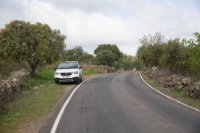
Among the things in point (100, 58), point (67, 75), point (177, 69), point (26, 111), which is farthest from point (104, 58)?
point (26, 111)

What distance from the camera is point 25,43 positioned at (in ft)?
113

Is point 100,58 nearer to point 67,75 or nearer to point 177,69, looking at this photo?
point 177,69

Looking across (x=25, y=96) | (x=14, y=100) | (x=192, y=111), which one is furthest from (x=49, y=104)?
(x=192, y=111)

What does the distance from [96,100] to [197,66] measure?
1446 centimetres

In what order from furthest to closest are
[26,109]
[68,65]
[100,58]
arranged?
[100,58]
[68,65]
[26,109]

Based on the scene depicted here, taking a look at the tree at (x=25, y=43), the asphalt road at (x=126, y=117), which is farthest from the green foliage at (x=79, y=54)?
the asphalt road at (x=126, y=117)

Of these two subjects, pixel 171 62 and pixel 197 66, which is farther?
pixel 171 62

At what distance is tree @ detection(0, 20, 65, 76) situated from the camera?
1346 inches

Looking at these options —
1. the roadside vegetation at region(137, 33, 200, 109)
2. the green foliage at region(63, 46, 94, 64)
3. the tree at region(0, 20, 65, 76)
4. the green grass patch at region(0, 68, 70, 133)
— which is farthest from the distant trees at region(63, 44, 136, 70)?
the green grass patch at region(0, 68, 70, 133)

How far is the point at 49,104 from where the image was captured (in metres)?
19.6

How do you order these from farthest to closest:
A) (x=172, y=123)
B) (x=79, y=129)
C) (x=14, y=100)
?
(x=14, y=100) < (x=172, y=123) < (x=79, y=129)

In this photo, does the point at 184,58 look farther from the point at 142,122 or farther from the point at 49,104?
the point at 142,122

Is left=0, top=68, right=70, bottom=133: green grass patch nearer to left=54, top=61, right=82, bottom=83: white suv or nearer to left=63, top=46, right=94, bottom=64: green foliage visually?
left=54, top=61, right=82, bottom=83: white suv

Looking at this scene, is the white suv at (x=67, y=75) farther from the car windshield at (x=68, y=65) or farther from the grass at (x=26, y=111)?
the grass at (x=26, y=111)
